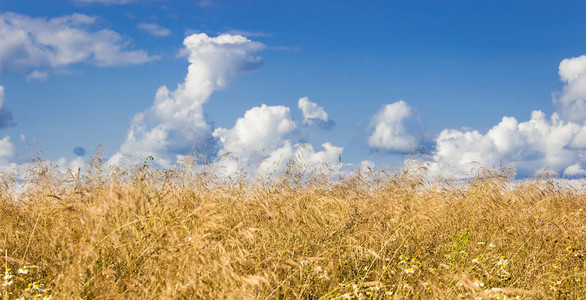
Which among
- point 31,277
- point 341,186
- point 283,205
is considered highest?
point 341,186

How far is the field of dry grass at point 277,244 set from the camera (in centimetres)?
339

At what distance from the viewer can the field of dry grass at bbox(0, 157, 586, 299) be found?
3393 mm

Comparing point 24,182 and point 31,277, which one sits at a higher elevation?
point 24,182

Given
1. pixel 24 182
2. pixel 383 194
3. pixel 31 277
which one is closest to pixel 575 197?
pixel 383 194

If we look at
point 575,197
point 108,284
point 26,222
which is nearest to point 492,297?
point 108,284

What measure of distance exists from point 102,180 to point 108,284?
5181 mm

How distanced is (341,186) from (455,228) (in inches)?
131

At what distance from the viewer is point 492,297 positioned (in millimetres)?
3820

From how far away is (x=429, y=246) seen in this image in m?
5.45

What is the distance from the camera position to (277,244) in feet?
15.7

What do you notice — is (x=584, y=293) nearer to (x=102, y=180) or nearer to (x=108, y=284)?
(x=108, y=284)

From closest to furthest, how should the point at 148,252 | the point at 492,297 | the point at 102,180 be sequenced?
the point at 148,252, the point at 492,297, the point at 102,180

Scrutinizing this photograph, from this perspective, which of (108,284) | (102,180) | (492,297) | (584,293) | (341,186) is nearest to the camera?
(108,284)

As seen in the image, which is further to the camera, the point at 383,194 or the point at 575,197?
the point at 575,197
